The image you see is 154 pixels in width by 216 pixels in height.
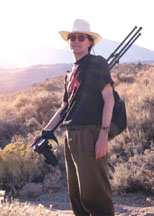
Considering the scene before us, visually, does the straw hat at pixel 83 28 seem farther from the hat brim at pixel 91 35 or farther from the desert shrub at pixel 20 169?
the desert shrub at pixel 20 169

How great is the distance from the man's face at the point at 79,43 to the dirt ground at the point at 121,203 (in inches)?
84.7

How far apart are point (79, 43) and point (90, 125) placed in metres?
0.78

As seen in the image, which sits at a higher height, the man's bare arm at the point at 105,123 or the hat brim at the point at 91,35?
the hat brim at the point at 91,35

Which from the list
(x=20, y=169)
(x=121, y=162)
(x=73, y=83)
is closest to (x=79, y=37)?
(x=73, y=83)

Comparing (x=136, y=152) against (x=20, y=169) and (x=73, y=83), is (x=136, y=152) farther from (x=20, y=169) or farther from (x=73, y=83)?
(x=73, y=83)

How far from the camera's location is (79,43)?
9.44 ft

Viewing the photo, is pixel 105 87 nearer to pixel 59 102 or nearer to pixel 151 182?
pixel 151 182

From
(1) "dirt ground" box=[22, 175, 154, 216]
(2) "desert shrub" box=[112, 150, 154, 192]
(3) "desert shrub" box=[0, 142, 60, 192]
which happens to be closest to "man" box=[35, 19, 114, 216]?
(1) "dirt ground" box=[22, 175, 154, 216]

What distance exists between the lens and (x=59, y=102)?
37.3 ft

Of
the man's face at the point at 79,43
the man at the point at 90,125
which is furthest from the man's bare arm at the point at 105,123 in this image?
the man's face at the point at 79,43

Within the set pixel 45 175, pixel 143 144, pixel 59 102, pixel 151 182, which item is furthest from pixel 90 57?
pixel 59 102

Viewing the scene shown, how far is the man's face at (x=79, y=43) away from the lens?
287cm

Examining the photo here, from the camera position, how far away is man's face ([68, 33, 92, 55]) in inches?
113

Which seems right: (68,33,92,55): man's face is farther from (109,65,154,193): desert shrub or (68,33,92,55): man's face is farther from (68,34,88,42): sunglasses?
(109,65,154,193): desert shrub
